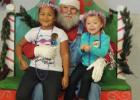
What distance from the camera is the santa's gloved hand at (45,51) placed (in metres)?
2.35

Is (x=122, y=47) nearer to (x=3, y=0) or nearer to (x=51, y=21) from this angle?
(x=51, y=21)

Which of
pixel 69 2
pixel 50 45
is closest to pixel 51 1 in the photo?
pixel 69 2

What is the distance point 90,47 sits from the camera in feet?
7.78

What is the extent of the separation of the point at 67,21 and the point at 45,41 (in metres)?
0.24

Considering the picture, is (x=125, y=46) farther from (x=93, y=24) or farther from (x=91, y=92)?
(x=91, y=92)

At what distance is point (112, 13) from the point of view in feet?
8.75

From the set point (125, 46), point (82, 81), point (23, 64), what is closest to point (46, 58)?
point (23, 64)

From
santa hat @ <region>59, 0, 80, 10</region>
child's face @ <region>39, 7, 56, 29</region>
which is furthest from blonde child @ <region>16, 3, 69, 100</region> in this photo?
santa hat @ <region>59, 0, 80, 10</region>

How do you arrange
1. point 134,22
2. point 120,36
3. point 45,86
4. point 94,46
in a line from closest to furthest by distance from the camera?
point 45,86
point 94,46
point 120,36
point 134,22

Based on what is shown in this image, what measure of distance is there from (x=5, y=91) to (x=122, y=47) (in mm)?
894

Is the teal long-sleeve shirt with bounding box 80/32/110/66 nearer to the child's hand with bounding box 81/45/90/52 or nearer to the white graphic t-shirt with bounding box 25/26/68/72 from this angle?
the child's hand with bounding box 81/45/90/52

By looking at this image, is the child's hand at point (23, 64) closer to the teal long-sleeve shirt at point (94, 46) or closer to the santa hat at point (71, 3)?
the teal long-sleeve shirt at point (94, 46)

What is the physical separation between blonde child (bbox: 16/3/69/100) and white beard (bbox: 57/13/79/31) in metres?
0.07

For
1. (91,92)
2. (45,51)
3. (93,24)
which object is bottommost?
(91,92)
